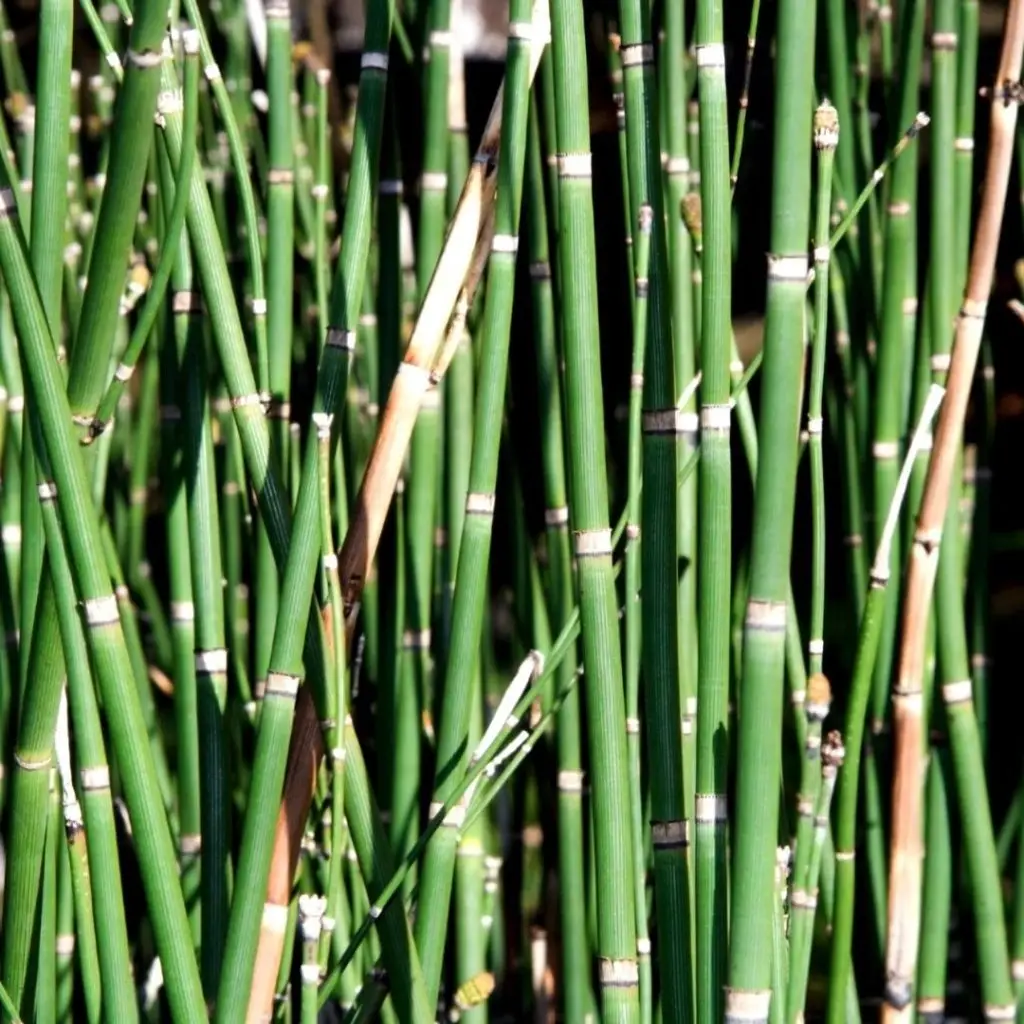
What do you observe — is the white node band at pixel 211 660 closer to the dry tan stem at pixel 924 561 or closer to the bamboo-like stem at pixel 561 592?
the bamboo-like stem at pixel 561 592

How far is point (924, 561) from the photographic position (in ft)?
2.96

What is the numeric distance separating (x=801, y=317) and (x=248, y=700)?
63cm

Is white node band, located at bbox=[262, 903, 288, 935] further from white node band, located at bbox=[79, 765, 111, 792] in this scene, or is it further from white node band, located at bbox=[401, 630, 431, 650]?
white node band, located at bbox=[401, 630, 431, 650]

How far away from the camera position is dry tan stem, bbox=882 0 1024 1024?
0.87 m

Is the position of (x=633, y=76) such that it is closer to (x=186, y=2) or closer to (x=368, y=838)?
(x=186, y=2)

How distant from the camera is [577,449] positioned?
633mm

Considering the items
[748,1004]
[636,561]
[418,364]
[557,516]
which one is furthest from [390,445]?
[748,1004]

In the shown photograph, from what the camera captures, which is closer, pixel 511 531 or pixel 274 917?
pixel 274 917

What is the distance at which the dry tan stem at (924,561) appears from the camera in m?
0.87

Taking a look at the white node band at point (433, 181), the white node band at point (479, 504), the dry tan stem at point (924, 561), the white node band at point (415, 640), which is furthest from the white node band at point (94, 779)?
the dry tan stem at point (924, 561)

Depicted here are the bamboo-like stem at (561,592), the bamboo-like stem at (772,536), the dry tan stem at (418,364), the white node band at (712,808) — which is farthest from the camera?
the bamboo-like stem at (561,592)

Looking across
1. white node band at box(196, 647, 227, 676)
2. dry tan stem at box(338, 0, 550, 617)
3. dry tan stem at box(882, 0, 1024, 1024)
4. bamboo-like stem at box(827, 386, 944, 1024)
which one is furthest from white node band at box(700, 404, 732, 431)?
white node band at box(196, 647, 227, 676)

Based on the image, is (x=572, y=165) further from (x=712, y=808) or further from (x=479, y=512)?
(x=712, y=808)

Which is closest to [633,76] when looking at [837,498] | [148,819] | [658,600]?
[658,600]
